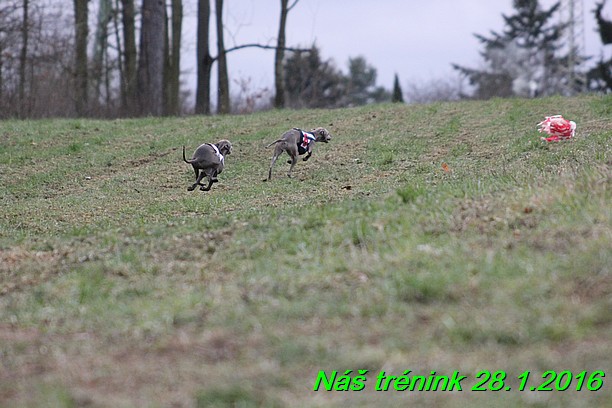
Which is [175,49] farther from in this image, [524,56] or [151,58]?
[524,56]

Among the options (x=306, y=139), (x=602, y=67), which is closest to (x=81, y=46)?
(x=306, y=139)

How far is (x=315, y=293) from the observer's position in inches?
214

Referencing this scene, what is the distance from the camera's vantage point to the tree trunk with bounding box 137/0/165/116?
24.7 metres

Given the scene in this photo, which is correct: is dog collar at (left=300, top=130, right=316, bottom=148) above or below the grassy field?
above

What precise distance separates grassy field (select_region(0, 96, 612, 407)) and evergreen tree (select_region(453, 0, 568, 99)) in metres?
43.1

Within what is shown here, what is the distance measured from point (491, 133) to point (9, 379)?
13.1 metres

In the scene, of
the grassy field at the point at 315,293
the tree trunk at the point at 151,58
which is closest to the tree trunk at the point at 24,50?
the tree trunk at the point at 151,58

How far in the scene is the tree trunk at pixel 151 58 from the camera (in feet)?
81.1

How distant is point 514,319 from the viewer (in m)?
4.61

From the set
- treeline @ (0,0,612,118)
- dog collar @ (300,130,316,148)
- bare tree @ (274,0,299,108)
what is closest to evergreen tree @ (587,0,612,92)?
treeline @ (0,0,612,118)

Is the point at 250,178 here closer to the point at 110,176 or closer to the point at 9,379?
the point at 110,176

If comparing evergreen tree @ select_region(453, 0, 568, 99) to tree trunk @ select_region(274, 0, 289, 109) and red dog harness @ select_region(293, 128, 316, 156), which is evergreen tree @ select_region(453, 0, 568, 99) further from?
red dog harness @ select_region(293, 128, 316, 156)

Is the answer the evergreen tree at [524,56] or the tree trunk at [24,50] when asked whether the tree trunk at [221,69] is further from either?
the evergreen tree at [524,56]

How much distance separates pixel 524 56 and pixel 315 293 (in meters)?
50.9
